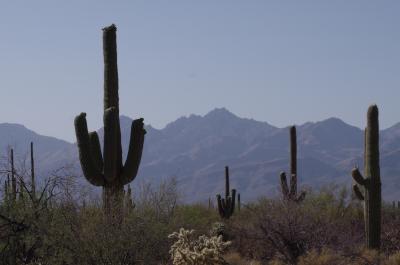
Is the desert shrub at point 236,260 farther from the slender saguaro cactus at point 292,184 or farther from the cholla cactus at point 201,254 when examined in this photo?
the cholla cactus at point 201,254

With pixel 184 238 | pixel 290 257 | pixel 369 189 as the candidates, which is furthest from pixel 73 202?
pixel 369 189

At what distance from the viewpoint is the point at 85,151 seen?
17.0m

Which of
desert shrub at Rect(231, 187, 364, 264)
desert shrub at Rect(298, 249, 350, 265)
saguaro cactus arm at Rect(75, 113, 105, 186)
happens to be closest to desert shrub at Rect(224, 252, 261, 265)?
desert shrub at Rect(231, 187, 364, 264)

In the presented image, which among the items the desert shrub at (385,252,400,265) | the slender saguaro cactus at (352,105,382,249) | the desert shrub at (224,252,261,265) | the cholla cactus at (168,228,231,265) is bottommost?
the desert shrub at (385,252,400,265)

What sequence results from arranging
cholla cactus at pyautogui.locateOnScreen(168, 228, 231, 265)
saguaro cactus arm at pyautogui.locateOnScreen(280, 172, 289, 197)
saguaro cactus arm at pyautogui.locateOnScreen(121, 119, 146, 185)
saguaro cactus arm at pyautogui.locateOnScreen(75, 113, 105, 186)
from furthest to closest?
1. saguaro cactus arm at pyautogui.locateOnScreen(280, 172, 289, 197)
2. saguaro cactus arm at pyautogui.locateOnScreen(121, 119, 146, 185)
3. saguaro cactus arm at pyautogui.locateOnScreen(75, 113, 105, 186)
4. cholla cactus at pyautogui.locateOnScreen(168, 228, 231, 265)

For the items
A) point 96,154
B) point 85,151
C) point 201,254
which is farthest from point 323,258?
point 85,151

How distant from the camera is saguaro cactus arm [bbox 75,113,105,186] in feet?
55.6

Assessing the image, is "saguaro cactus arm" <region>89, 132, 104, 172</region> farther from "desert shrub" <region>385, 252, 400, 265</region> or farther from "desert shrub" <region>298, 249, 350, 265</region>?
"desert shrub" <region>385, 252, 400, 265</region>

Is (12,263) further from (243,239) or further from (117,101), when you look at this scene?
(243,239)

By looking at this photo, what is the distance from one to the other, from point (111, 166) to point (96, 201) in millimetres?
1151

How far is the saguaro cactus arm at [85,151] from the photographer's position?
1694 cm

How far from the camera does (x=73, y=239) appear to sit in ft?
47.6

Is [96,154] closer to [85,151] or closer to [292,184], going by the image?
[85,151]

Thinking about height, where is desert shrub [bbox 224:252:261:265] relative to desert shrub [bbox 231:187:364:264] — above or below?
below
